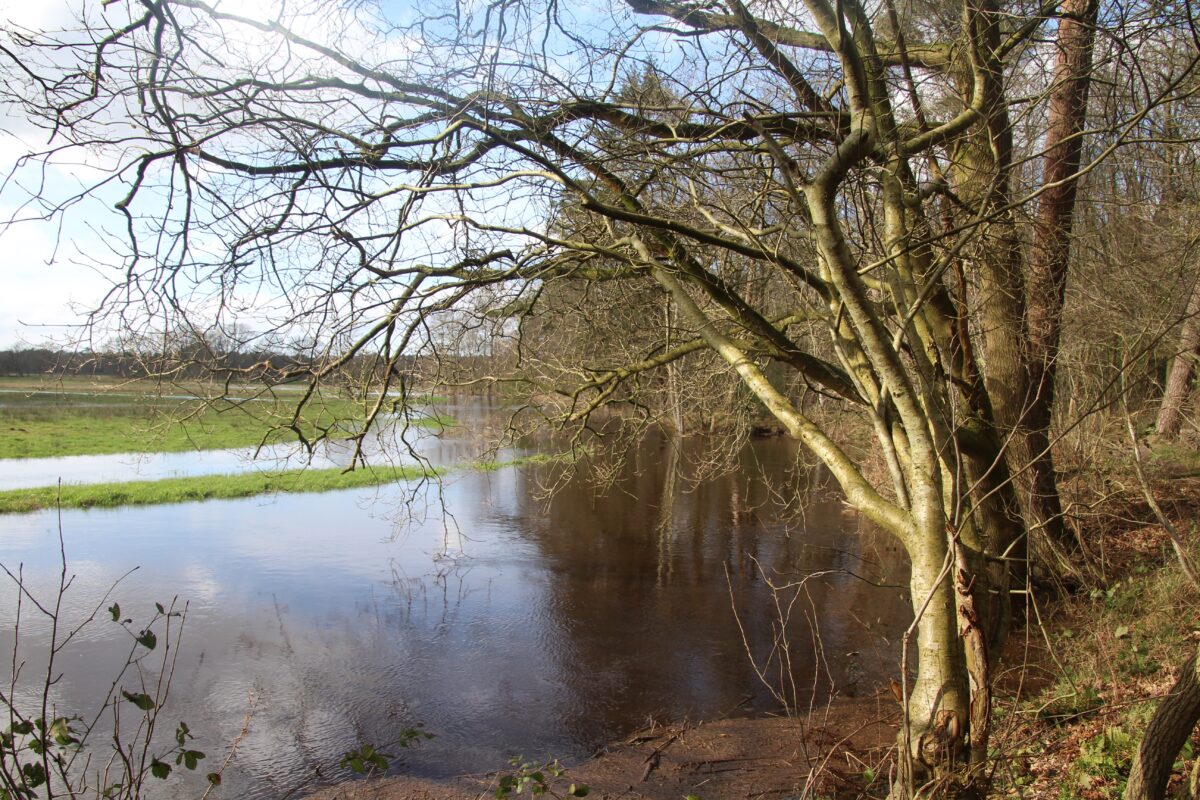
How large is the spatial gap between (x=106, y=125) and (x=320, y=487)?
1693 cm

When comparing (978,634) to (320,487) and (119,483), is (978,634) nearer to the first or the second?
(320,487)

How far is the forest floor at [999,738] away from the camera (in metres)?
4.50

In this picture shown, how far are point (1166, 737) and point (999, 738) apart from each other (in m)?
1.29

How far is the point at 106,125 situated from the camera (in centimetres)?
447

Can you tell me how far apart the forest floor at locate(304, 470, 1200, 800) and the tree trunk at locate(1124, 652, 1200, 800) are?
90 cm

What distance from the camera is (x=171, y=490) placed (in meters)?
18.8

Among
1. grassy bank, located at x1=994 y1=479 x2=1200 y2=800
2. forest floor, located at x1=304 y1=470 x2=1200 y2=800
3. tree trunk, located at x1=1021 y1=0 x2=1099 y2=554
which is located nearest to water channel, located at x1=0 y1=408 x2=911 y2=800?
forest floor, located at x1=304 y1=470 x2=1200 y2=800

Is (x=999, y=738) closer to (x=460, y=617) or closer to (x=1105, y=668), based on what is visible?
(x=1105, y=668)

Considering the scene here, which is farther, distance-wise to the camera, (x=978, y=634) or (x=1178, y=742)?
(x=978, y=634)

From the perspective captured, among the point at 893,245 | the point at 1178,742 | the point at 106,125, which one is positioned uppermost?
the point at 106,125

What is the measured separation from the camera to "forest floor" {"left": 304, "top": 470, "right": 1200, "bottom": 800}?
4.50m

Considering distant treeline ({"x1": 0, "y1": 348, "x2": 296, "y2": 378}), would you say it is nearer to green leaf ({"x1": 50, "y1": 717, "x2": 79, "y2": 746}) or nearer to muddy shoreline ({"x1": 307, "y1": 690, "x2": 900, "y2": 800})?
green leaf ({"x1": 50, "y1": 717, "x2": 79, "y2": 746})

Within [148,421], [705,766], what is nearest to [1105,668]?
[705,766]

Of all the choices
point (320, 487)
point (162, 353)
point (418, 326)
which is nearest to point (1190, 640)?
point (418, 326)
